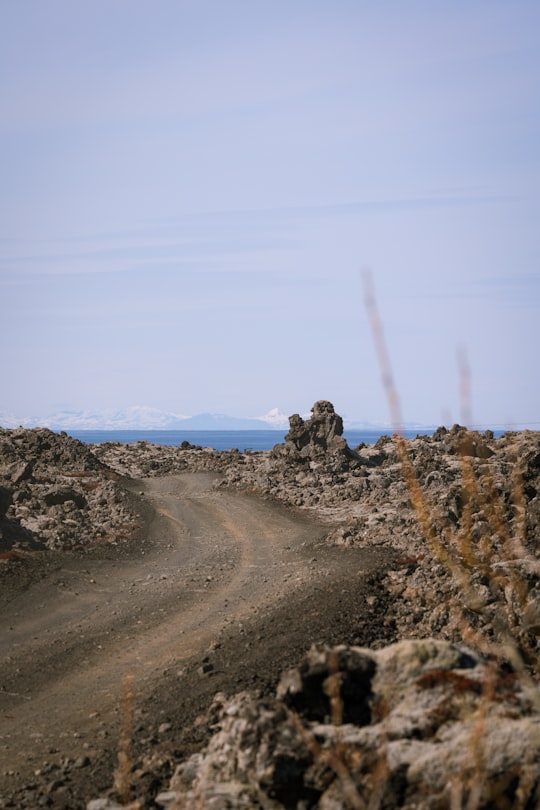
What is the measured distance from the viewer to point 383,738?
911 cm

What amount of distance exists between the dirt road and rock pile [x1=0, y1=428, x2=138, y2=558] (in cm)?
177

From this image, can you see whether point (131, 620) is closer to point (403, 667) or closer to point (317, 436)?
point (403, 667)

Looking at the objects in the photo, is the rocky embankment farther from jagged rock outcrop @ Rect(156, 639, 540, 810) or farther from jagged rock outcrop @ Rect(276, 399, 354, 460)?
jagged rock outcrop @ Rect(276, 399, 354, 460)

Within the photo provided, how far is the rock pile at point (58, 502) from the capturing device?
3262 centimetres

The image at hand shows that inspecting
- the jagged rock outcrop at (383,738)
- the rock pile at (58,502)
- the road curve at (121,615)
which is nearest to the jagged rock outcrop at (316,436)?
the rock pile at (58,502)

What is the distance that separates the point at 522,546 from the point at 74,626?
12274 millimetres

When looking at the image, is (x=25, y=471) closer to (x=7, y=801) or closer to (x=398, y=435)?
(x=7, y=801)

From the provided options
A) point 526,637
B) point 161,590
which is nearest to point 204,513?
point 161,590

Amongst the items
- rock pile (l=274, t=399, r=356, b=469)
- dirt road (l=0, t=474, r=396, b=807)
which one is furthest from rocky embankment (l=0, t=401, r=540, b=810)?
rock pile (l=274, t=399, r=356, b=469)

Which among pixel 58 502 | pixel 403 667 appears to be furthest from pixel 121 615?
pixel 403 667

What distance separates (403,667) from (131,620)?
14.5 m

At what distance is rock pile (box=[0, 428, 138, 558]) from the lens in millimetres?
32625

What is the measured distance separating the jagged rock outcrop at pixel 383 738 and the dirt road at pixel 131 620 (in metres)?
4.28

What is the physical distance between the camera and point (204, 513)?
4125 centimetres
